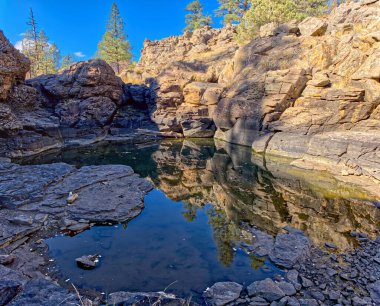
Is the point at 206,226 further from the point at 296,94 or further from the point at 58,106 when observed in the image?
the point at 58,106

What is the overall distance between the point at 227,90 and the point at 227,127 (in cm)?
602

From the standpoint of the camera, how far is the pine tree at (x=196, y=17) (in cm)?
6512

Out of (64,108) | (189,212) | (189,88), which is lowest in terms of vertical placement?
(189,212)

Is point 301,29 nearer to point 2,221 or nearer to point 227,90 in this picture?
point 227,90

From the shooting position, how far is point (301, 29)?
35.9m

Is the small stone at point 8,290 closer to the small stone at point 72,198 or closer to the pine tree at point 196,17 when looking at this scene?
the small stone at point 72,198

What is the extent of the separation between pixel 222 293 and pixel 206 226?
440 centimetres

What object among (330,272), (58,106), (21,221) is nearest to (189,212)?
(330,272)

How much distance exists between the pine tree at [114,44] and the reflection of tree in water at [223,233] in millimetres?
57098

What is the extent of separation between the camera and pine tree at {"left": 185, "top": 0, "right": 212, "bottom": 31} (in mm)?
65125

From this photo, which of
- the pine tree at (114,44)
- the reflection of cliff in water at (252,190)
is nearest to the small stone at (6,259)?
the reflection of cliff in water at (252,190)

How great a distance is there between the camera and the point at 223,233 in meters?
10.3

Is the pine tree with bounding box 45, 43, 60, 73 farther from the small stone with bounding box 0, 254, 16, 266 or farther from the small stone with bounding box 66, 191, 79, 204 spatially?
the small stone with bounding box 0, 254, 16, 266

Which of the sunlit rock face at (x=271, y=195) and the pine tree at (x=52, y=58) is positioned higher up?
the pine tree at (x=52, y=58)
